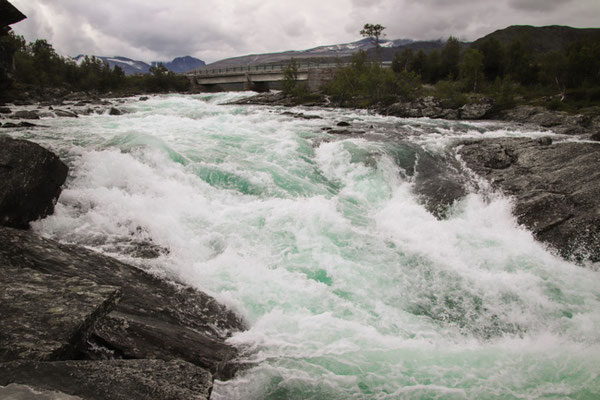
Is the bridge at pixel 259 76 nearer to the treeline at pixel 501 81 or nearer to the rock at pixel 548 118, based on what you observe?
the treeline at pixel 501 81

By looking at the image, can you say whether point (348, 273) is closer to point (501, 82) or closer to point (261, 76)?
point (501, 82)

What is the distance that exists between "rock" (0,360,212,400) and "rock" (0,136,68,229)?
490cm

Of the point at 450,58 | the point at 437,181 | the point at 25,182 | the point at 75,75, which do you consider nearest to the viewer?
the point at 25,182

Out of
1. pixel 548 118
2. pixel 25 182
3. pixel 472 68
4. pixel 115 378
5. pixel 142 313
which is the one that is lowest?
pixel 142 313

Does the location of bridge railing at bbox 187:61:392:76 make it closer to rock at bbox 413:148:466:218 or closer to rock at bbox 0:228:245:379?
rock at bbox 413:148:466:218

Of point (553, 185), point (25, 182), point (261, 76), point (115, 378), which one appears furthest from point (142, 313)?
point (261, 76)

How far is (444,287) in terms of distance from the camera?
23.5 ft

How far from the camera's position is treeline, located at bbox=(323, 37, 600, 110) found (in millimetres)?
38531

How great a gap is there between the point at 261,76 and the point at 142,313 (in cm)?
8718

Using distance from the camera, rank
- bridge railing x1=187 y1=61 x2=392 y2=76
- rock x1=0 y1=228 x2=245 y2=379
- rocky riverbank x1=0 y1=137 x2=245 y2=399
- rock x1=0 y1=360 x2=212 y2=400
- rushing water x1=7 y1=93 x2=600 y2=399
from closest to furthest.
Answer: rock x1=0 y1=360 x2=212 y2=400 → rocky riverbank x1=0 y1=137 x2=245 y2=399 → rock x1=0 y1=228 x2=245 y2=379 → rushing water x1=7 y1=93 x2=600 y2=399 → bridge railing x1=187 y1=61 x2=392 y2=76

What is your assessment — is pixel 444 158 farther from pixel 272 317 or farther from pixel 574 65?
pixel 574 65

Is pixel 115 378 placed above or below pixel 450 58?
below

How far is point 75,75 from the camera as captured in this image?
84000 millimetres

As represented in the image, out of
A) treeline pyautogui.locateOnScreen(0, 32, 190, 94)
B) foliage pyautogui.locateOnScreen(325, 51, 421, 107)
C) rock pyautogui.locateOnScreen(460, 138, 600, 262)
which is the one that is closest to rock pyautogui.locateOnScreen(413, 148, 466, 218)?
rock pyautogui.locateOnScreen(460, 138, 600, 262)
